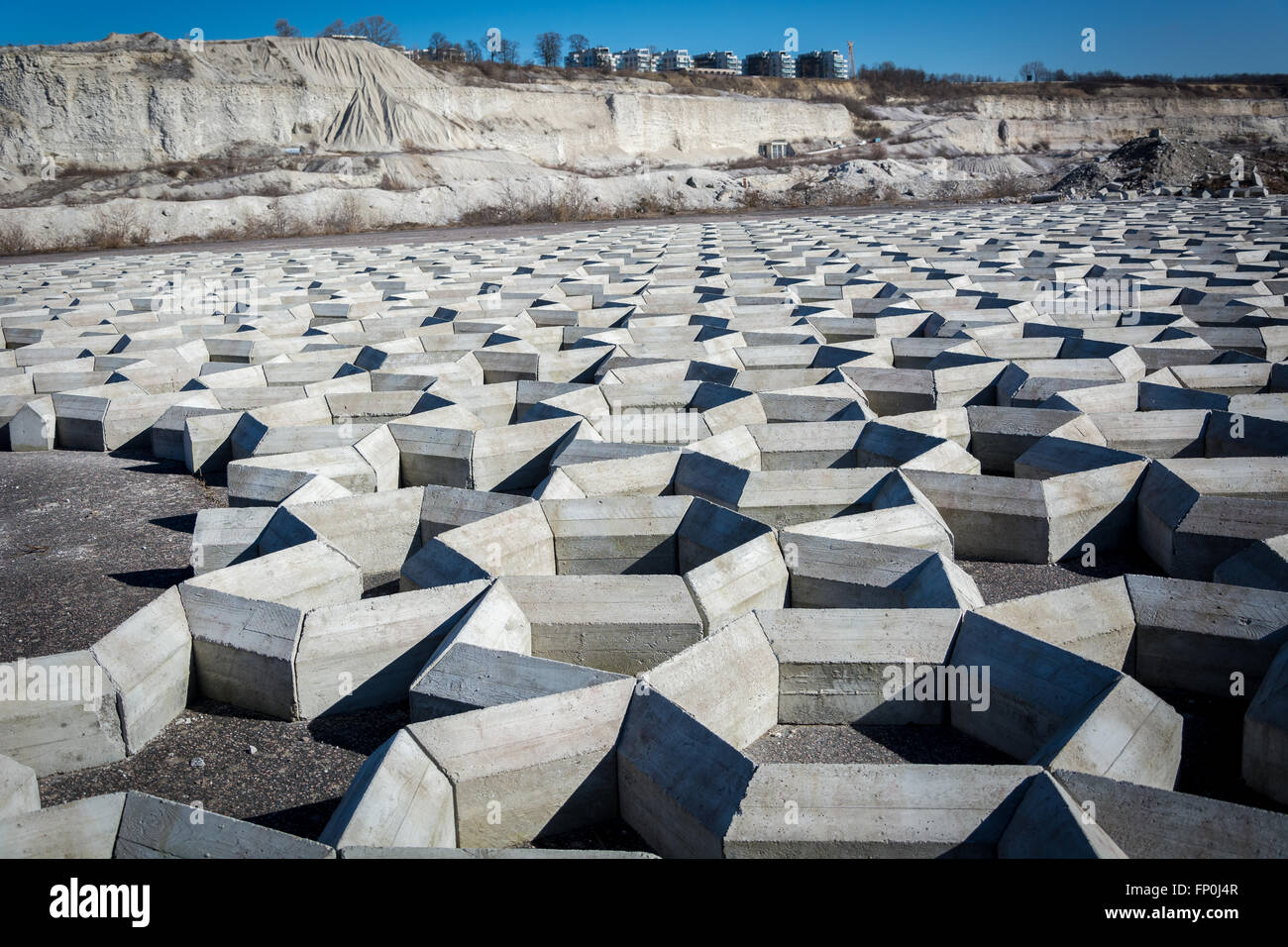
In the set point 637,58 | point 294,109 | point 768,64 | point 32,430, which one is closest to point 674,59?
point 637,58

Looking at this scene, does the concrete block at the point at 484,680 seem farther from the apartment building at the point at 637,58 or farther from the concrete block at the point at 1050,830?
the apartment building at the point at 637,58

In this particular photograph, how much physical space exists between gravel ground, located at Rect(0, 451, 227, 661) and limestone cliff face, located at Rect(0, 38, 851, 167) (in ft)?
94.7

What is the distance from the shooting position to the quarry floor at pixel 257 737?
295 cm

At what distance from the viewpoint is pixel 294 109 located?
116 ft

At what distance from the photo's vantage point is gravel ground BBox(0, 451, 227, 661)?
411cm

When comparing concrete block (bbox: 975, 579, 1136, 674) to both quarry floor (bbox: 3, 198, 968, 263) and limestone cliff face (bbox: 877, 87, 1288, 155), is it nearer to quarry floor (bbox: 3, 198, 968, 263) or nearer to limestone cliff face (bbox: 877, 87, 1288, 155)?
quarry floor (bbox: 3, 198, 968, 263)

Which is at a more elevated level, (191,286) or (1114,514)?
(191,286)

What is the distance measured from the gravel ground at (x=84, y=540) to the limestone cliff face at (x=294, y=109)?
28862 millimetres

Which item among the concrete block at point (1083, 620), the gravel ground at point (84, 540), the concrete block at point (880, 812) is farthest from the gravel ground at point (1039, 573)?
the gravel ground at point (84, 540)

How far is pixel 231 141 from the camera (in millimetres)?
33406
